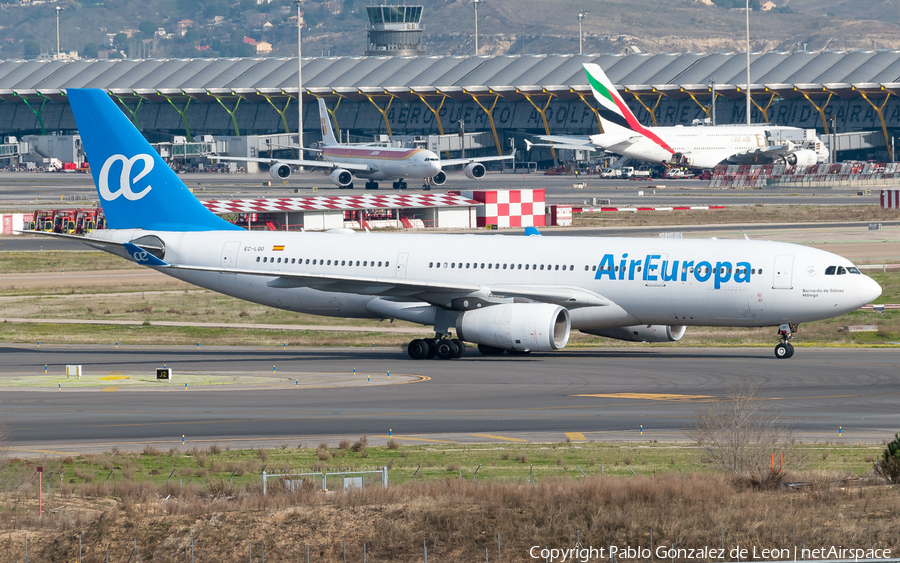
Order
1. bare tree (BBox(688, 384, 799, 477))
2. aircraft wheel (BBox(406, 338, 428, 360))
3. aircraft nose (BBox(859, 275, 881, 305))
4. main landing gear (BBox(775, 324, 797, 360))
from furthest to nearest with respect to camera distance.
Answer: aircraft wheel (BBox(406, 338, 428, 360))
main landing gear (BBox(775, 324, 797, 360))
aircraft nose (BBox(859, 275, 881, 305))
bare tree (BBox(688, 384, 799, 477))

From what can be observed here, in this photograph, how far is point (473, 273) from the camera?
4662 cm

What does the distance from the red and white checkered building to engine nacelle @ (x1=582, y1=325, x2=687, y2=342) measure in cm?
5447

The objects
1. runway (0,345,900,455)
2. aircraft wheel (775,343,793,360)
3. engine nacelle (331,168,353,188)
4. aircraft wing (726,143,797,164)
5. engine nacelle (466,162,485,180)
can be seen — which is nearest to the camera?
runway (0,345,900,455)

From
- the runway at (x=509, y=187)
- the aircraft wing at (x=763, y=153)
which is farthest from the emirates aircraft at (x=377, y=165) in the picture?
the aircraft wing at (x=763, y=153)

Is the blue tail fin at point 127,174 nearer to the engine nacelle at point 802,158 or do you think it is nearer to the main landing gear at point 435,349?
the main landing gear at point 435,349

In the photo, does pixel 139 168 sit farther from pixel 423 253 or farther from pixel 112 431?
pixel 112 431

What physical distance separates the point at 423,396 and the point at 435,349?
8.81 meters

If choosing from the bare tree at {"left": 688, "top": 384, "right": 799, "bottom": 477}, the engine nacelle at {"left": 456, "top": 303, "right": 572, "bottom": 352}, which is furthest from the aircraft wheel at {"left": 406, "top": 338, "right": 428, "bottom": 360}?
the bare tree at {"left": 688, "top": 384, "right": 799, "bottom": 477}

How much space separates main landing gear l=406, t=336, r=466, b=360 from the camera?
47156 millimetres

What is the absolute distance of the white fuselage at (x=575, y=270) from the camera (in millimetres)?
Answer: 43094

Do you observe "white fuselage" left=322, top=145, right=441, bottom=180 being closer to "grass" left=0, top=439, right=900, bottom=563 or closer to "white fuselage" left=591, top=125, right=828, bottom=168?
"white fuselage" left=591, top=125, right=828, bottom=168

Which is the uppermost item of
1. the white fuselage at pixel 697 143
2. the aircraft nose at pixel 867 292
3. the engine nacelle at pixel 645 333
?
the white fuselage at pixel 697 143

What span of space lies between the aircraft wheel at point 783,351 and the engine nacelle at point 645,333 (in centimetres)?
380

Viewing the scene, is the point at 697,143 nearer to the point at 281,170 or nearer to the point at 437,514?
the point at 281,170
